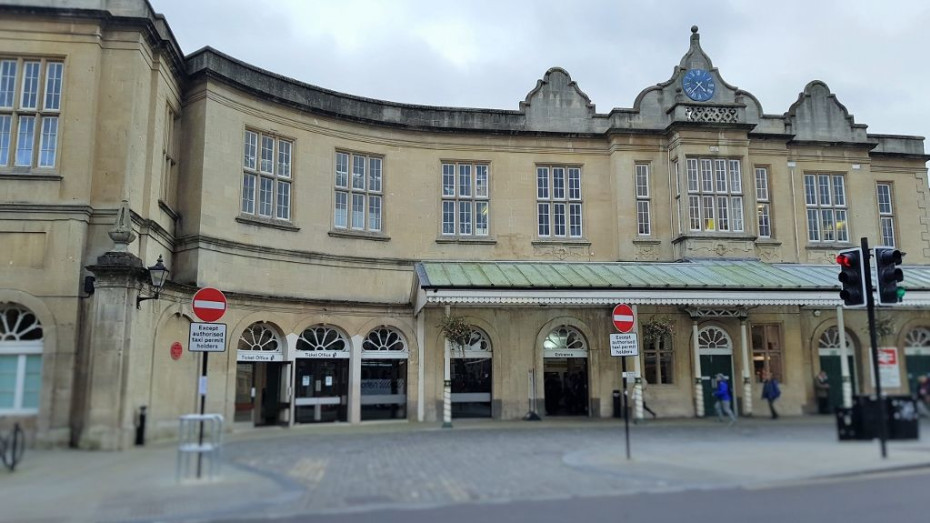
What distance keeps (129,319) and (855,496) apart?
14654 mm

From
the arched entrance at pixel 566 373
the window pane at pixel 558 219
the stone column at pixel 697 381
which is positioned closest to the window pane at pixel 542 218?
the window pane at pixel 558 219

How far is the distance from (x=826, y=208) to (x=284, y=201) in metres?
20.3

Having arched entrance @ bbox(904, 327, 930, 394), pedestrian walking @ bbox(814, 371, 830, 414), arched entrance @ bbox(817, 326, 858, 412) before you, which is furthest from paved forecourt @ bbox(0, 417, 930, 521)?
arched entrance @ bbox(817, 326, 858, 412)

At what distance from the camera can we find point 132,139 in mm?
17250

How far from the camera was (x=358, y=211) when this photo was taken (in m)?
24.0

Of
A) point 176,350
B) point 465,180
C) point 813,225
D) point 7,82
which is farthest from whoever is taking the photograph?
point 813,225

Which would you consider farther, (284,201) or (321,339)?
(284,201)

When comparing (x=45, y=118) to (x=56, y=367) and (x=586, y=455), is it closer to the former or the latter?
(x=56, y=367)

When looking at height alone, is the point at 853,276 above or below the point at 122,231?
below

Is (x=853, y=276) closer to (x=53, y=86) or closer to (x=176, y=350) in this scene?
(x=176, y=350)

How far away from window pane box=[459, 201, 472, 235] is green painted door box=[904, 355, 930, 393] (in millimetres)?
13897

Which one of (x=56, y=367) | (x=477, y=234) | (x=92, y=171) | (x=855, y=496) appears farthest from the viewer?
(x=477, y=234)

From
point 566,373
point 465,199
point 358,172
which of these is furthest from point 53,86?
point 566,373

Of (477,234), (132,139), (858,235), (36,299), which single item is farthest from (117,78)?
(858,235)
